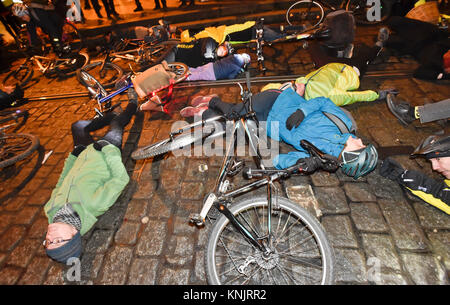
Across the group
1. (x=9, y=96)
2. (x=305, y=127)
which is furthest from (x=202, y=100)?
(x=9, y=96)

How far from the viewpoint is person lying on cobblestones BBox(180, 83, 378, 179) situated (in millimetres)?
2934

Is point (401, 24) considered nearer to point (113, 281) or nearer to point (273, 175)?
point (273, 175)

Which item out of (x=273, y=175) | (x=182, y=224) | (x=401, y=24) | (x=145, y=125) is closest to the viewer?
(x=273, y=175)

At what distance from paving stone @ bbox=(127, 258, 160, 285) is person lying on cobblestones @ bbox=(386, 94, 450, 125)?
16.8ft

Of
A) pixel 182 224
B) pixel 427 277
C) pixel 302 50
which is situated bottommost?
pixel 427 277

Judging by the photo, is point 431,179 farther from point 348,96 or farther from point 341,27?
point 341,27

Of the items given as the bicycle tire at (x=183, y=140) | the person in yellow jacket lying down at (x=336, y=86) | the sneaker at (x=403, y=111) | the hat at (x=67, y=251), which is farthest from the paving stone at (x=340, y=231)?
the hat at (x=67, y=251)

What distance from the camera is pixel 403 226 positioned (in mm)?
2812

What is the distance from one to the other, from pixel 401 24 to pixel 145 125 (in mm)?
7257

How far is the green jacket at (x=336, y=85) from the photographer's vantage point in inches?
159

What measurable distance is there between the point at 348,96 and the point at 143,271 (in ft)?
15.6

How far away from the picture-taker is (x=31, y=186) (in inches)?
165

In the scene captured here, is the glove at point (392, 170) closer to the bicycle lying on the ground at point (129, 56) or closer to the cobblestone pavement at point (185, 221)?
the cobblestone pavement at point (185, 221)
